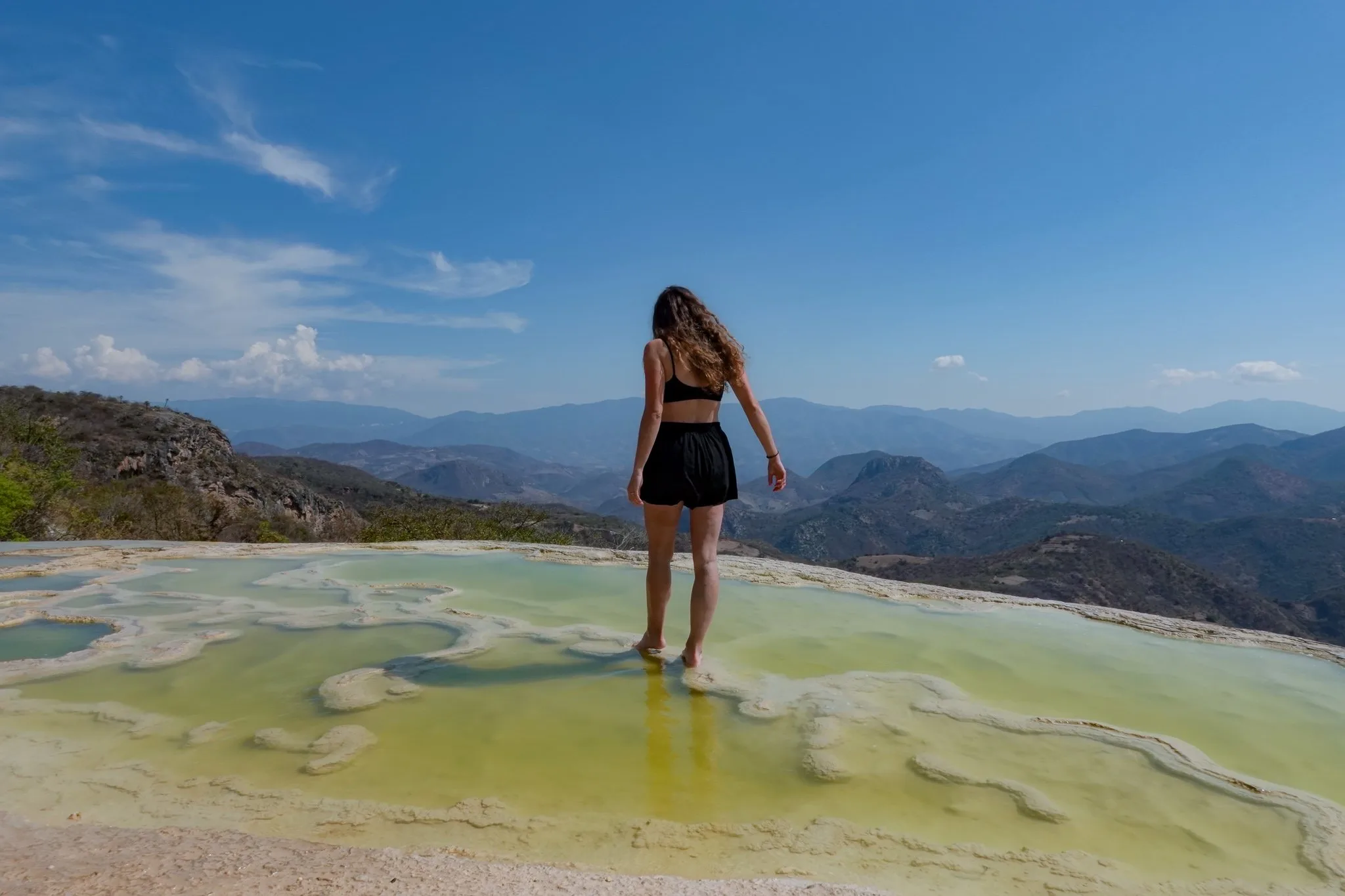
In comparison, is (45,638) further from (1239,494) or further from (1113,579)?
(1239,494)

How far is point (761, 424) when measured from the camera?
3689 millimetres

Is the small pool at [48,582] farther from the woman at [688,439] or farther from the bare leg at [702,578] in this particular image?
the bare leg at [702,578]

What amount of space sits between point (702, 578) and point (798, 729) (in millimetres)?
863

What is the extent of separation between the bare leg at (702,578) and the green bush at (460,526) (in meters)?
11.5

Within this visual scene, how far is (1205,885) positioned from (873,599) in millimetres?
3593

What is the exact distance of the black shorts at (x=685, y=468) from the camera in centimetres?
339

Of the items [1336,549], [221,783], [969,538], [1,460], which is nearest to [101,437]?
[1,460]

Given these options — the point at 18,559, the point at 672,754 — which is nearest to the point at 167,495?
the point at 18,559

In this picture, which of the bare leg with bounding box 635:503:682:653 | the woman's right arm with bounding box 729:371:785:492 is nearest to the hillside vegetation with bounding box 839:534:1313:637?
the woman's right arm with bounding box 729:371:785:492

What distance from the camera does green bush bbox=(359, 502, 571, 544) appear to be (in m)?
17.5

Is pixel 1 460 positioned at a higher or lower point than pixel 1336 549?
higher

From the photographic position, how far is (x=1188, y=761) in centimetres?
251

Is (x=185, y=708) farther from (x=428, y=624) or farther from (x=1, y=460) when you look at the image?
(x=1, y=460)

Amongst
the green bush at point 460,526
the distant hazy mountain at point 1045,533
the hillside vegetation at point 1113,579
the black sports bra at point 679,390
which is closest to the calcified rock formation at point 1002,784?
the black sports bra at point 679,390
